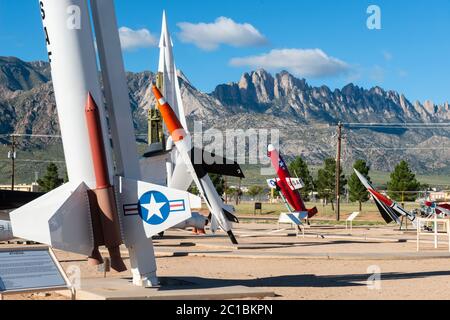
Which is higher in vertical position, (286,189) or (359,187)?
(286,189)

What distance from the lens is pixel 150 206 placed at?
11852 mm

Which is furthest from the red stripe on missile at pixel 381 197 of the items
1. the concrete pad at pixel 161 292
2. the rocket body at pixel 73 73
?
the rocket body at pixel 73 73

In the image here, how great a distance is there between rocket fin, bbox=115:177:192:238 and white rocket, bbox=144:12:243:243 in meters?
5.73

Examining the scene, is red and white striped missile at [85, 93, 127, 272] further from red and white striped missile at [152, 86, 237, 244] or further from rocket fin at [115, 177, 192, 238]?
red and white striped missile at [152, 86, 237, 244]

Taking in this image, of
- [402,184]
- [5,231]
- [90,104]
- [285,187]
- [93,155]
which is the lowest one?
[402,184]

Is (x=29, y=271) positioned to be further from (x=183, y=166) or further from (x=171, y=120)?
(x=183, y=166)

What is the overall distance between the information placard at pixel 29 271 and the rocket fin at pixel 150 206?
192cm

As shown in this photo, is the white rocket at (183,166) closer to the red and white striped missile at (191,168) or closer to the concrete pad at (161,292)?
the red and white striped missile at (191,168)

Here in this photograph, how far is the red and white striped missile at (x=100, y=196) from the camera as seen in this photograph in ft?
38.9

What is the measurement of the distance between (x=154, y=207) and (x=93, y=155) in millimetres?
1457

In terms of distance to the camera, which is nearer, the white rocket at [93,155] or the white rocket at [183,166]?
the white rocket at [93,155]

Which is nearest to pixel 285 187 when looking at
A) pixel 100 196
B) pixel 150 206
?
pixel 150 206
